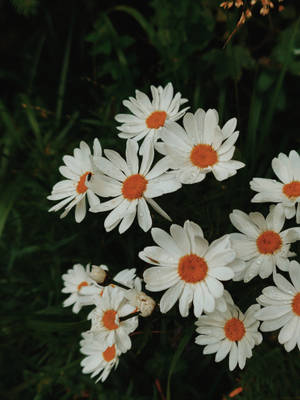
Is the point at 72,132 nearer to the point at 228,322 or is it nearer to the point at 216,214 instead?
the point at 216,214

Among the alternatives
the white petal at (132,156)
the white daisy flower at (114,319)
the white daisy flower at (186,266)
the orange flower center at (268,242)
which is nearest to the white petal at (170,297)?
the white daisy flower at (186,266)

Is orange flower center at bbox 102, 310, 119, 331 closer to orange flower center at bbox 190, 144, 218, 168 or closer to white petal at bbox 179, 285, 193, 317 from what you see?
white petal at bbox 179, 285, 193, 317

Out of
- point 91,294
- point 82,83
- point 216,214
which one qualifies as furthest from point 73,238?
point 82,83

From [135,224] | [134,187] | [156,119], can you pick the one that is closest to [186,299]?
[134,187]

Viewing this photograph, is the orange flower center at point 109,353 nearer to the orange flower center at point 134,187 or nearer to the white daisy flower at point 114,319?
the white daisy flower at point 114,319

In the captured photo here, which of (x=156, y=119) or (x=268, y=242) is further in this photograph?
(x=156, y=119)

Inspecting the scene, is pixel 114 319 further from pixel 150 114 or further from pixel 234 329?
pixel 150 114
